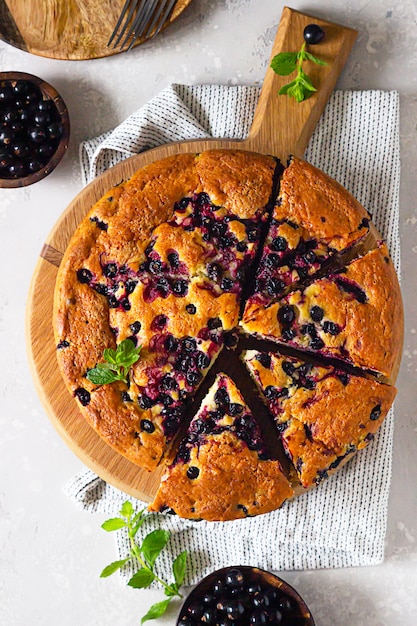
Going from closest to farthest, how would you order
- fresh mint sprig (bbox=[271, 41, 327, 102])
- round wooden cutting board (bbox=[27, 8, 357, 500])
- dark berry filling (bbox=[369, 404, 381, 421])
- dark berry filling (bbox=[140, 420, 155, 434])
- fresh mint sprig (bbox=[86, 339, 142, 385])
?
fresh mint sprig (bbox=[86, 339, 142, 385])
dark berry filling (bbox=[140, 420, 155, 434])
dark berry filling (bbox=[369, 404, 381, 421])
round wooden cutting board (bbox=[27, 8, 357, 500])
fresh mint sprig (bbox=[271, 41, 327, 102])

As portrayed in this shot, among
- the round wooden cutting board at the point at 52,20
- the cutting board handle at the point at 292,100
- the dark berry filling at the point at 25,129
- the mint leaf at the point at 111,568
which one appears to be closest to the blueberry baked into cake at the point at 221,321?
the cutting board handle at the point at 292,100

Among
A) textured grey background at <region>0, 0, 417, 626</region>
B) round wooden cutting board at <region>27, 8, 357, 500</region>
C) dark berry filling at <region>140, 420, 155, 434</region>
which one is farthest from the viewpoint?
textured grey background at <region>0, 0, 417, 626</region>

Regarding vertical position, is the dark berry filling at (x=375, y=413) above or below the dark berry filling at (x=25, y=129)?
below

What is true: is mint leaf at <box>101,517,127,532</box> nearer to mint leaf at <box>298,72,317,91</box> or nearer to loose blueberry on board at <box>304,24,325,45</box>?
mint leaf at <box>298,72,317,91</box>

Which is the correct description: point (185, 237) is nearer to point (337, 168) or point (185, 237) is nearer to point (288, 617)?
point (337, 168)

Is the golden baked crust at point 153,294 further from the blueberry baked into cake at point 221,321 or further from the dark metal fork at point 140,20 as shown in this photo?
the dark metal fork at point 140,20

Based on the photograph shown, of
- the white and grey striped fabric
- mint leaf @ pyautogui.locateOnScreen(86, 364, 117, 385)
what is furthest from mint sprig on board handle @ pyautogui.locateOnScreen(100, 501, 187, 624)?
mint leaf @ pyautogui.locateOnScreen(86, 364, 117, 385)
